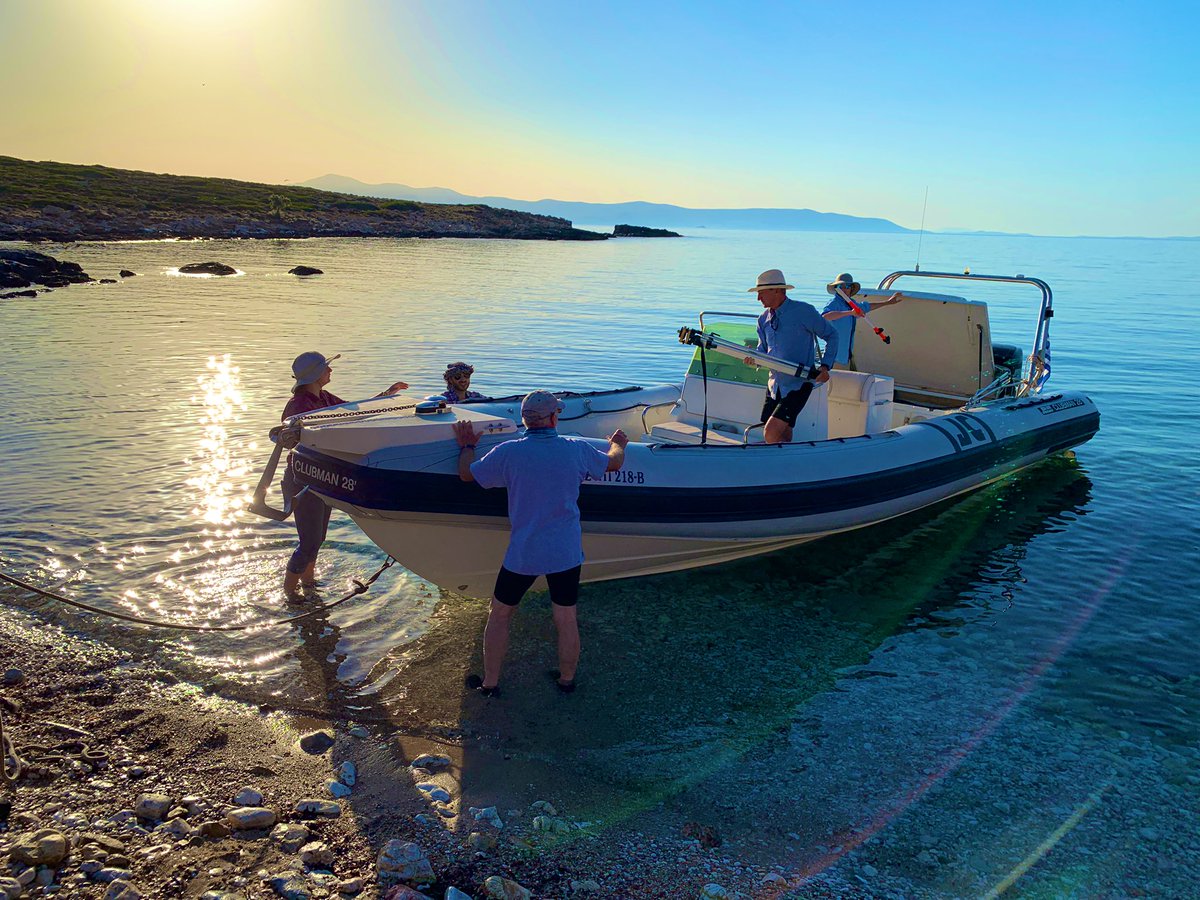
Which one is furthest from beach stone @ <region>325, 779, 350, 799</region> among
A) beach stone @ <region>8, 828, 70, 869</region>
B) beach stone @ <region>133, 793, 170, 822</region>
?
beach stone @ <region>8, 828, 70, 869</region>

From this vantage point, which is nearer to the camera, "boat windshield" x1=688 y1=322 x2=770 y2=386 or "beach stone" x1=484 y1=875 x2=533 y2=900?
"beach stone" x1=484 y1=875 x2=533 y2=900

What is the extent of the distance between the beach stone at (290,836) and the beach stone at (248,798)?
196mm

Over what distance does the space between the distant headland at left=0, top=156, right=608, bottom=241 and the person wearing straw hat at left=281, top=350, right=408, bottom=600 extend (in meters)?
44.3

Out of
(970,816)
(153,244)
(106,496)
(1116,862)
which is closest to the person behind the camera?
(1116,862)

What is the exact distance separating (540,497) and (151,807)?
2.15 meters

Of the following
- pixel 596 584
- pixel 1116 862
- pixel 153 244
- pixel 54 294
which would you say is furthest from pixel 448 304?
pixel 153 244

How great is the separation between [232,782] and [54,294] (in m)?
24.4

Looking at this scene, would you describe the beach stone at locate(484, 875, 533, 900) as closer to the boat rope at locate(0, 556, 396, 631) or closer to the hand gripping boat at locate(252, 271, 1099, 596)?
the hand gripping boat at locate(252, 271, 1099, 596)

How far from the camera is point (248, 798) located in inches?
142

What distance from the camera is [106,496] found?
7.44m

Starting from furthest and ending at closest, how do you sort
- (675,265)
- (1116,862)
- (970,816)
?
(675,265) → (970,816) → (1116,862)

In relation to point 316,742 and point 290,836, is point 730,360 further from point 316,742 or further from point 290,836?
point 290,836

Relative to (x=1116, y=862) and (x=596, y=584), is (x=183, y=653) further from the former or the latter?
(x=1116, y=862)

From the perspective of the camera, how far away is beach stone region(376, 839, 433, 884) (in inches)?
126
